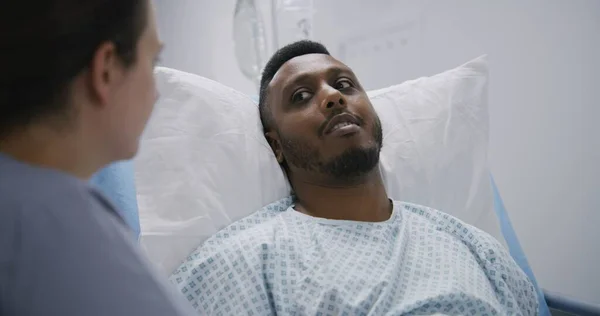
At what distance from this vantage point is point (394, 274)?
88 cm

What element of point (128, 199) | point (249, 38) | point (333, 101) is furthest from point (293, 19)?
point (128, 199)

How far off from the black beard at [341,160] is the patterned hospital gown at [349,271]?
0.38ft

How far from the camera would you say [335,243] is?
947 mm

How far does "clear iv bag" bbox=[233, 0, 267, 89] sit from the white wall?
0.32 meters

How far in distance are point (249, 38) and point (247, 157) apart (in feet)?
2.43

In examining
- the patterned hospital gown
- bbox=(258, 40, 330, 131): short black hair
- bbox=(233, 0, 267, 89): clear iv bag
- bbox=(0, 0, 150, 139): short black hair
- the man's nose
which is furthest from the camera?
bbox=(233, 0, 267, 89): clear iv bag

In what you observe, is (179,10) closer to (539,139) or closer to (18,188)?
(539,139)

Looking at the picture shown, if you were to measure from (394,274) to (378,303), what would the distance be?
0.26 feet

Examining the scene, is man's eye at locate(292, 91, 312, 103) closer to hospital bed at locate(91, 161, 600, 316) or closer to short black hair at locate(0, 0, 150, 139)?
hospital bed at locate(91, 161, 600, 316)

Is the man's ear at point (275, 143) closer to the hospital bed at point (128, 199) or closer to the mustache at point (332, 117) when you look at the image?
the mustache at point (332, 117)

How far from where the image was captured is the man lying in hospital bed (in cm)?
83

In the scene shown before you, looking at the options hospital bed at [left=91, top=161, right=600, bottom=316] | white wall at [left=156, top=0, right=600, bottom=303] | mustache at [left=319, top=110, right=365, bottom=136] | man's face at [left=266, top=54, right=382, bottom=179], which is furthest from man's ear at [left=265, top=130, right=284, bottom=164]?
white wall at [left=156, top=0, right=600, bottom=303]

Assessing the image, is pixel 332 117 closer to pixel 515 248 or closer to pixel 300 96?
pixel 300 96

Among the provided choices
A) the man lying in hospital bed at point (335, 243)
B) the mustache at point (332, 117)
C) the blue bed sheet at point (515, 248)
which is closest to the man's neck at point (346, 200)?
the man lying in hospital bed at point (335, 243)
